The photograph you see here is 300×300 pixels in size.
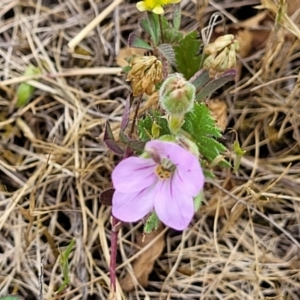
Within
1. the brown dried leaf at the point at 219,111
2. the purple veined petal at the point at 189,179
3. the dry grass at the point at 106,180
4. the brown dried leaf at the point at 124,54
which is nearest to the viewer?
the purple veined petal at the point at 189,179

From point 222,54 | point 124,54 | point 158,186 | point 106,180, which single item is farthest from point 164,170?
point 124,54

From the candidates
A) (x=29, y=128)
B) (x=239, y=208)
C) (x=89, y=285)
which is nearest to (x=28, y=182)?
(x=29, y=128)

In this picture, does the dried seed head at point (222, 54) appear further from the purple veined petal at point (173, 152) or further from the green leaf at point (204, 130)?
the purple veined petal at point (173, 152)

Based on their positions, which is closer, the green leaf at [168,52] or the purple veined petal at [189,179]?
the purple veined petal at [189,179]

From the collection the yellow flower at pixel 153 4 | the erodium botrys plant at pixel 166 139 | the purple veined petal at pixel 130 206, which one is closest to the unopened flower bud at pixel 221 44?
the erodium botrys plant at pixel 166 139

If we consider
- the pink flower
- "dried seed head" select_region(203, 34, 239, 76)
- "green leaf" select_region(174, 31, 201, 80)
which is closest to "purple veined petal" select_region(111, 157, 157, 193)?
the pink flower

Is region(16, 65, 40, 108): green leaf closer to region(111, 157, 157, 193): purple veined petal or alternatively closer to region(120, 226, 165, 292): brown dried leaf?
region(120, 226, 165, 292): brown dried leaf
